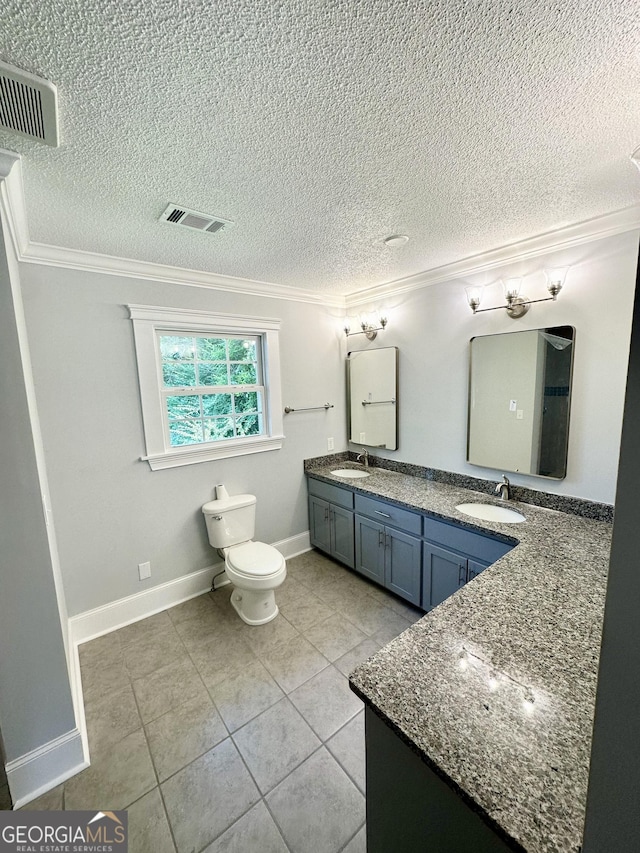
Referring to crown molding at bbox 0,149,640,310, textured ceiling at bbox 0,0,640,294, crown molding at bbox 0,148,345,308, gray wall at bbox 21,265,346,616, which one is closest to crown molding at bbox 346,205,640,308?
crown molding at bbox 0,149,640,310

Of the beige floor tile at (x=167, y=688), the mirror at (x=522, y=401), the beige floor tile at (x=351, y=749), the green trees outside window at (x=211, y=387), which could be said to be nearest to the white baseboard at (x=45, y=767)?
the beige floor tile at (x=167, y=688)

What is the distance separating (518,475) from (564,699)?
1627 millimetres

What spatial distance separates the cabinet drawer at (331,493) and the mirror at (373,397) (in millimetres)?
598

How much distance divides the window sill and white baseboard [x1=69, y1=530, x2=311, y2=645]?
0.88 meters

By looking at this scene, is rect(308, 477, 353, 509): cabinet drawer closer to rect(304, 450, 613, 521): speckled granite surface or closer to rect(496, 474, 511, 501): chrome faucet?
rect(304, 450, 613, 521): speckled granite surface

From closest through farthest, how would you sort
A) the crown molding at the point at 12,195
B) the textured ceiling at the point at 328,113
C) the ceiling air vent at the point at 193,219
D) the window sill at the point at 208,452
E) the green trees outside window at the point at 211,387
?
1. the textured ceiling at the point at 328,113
2. the crown molding at the point at 12,195
3. the ceiling air vent at the point at 193,219
4. the window sill at the point at 208,452
5. the green trees outside window at the point at 211,387

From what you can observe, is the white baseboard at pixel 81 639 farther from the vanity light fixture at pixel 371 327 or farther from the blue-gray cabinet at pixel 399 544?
the vanity light fixture at pixel 371 327

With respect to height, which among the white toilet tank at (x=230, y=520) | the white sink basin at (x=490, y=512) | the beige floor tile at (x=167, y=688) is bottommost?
the beige floor tile at (x=167, y=688)

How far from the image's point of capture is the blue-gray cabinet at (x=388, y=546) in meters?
2.30

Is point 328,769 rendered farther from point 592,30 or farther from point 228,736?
point 592,30

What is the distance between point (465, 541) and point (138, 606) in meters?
2.25

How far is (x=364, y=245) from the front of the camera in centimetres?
206

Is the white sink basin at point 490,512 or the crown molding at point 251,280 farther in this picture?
the white sink basin at point 490,512

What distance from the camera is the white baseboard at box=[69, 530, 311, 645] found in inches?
86.5
